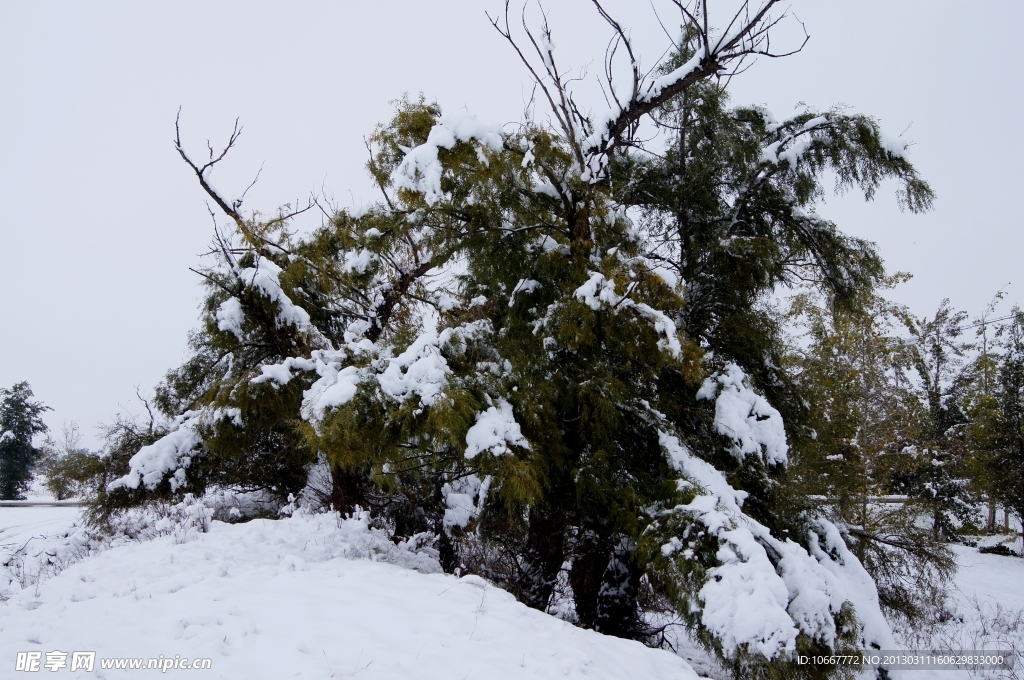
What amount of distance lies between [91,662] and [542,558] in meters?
4.54

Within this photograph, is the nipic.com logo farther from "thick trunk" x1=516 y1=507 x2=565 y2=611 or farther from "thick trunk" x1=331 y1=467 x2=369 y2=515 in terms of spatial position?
"thick trunk" x1=331 y1=467 x2=369 y2=515

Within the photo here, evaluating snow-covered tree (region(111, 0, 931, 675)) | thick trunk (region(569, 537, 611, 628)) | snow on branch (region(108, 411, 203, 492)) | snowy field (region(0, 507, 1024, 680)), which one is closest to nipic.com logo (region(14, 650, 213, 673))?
snowy field (region(0, 507, 1024, 680))

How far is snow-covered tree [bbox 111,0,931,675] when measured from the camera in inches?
197

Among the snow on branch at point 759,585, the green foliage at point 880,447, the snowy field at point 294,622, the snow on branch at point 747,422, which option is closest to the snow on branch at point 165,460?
the snowy field at point 294,622

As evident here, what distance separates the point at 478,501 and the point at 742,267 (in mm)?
4168

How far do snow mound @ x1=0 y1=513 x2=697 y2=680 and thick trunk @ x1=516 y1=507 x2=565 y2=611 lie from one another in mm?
1586

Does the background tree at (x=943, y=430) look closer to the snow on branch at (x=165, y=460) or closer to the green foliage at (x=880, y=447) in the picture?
the green foliage at (x=880, y=447)

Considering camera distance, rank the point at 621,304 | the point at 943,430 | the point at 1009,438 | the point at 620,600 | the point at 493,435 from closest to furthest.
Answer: the point at 493,435, the point at 621,304, the point at 620,600, the point at 1009,438, the point at 943,430

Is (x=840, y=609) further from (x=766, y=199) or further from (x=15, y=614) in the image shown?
Result: (x=15, y=614)

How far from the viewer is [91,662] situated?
9.99 ft

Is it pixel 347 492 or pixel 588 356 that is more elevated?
pixel 588 356

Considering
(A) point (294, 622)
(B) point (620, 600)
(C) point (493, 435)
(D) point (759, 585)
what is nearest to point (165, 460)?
(A) point (294, 622)

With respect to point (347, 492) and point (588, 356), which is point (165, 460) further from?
point (588, 356)

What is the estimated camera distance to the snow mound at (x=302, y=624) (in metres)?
3.25
